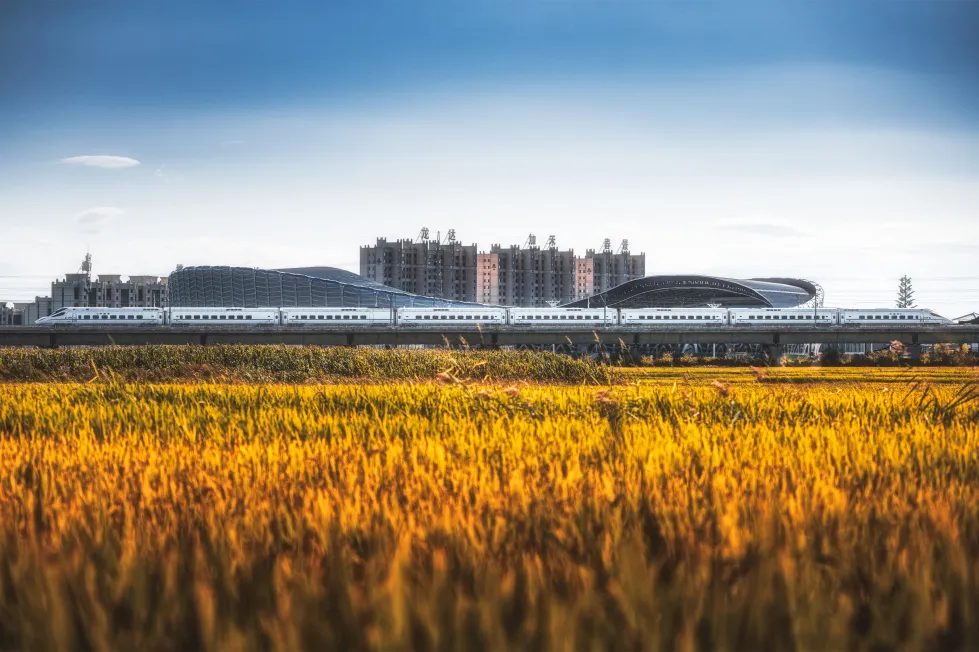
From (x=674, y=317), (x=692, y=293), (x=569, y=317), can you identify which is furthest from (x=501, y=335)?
(x=692, y=293)

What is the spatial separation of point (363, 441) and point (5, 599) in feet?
14.4

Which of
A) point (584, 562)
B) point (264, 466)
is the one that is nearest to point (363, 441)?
point (264, 466)

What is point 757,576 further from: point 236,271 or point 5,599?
point 236,271

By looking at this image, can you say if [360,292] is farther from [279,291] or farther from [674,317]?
[674,317]

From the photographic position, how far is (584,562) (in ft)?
11.6

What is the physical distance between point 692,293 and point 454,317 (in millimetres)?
68446

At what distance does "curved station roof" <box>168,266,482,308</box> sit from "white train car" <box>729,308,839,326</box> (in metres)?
58.4

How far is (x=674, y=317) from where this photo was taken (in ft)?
290

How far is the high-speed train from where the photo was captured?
86.6m

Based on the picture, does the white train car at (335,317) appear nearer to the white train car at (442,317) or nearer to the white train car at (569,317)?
the white train car at (442,317)

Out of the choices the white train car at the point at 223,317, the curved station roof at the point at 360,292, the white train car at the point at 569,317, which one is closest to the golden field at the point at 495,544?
the white train car at the point at 569,317

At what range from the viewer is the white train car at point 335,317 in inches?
3435

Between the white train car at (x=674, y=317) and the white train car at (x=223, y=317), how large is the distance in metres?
35.6

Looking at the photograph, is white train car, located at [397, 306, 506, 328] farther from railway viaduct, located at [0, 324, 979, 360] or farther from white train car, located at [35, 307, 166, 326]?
white train car, located at [35, 307, 166, 326]
